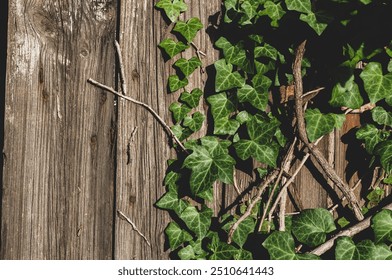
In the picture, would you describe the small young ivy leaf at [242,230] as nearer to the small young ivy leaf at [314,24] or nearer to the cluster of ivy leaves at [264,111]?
the cluster of ivy leaves at [264,111]

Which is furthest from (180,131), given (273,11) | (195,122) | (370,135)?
(370,135)

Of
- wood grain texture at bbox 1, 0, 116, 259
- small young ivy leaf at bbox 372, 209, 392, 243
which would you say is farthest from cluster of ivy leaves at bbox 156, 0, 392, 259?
wood grain texture at bbox 1, 0, 116, 259

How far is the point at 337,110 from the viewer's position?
1.79 meters

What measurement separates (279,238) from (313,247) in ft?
0.46

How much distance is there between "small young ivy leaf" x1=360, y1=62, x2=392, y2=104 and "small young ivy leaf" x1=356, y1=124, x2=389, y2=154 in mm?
118

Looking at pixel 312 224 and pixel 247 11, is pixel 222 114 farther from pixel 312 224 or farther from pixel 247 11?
pixel 312 224

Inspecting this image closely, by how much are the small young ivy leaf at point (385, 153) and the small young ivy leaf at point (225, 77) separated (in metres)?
0.49

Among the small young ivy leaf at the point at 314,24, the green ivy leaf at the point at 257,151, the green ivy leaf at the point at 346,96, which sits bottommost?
the green ivy leaf at the point at 257,151

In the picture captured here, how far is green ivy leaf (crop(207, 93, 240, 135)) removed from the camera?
175 cm

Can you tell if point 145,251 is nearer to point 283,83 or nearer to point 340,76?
point 283,83

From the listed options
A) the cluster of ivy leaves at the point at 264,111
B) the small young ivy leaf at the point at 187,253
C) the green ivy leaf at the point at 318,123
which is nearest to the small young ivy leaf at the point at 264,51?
the cluster of ivy leaves at the point at 264,111

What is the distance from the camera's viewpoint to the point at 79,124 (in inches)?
70.0

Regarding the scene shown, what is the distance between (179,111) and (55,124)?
421 mm

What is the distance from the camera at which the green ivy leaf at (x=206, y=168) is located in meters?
1.70
